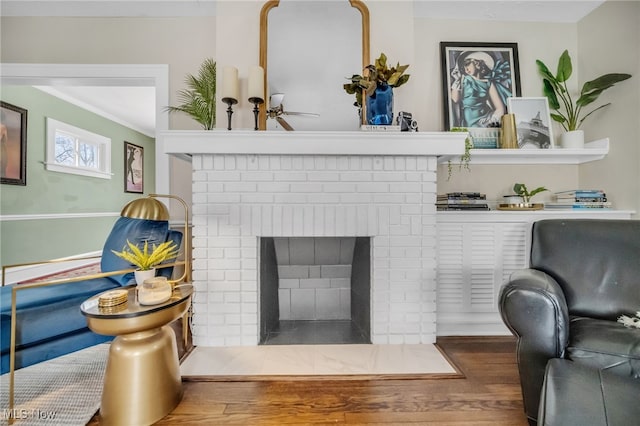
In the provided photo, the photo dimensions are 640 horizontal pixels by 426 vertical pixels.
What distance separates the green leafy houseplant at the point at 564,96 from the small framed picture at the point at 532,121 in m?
0.10

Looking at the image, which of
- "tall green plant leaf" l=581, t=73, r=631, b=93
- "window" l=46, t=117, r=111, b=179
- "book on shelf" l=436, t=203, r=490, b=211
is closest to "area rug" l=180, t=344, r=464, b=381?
"book on shelf" l=436, t=203, r=490, b=211

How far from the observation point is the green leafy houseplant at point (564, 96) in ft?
7.55

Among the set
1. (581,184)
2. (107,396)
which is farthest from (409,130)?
(107,396)

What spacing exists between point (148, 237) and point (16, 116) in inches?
127

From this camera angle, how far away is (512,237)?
83.5 inches

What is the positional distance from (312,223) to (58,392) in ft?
5.15

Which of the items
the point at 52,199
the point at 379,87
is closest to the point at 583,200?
the point at 379,87

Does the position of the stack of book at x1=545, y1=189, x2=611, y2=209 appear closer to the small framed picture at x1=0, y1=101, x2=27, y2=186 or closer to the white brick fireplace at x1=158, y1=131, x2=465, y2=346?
the white brick fireplace at x1=158, y1=131, x2=465, y2=346

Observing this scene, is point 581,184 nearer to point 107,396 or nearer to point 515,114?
point 515,114

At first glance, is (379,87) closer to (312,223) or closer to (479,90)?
(312,223)

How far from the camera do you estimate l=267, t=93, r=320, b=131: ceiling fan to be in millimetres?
2104

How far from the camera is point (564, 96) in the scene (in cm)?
250

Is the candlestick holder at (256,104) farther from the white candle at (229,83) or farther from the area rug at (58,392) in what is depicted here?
the area rug at (58,392)

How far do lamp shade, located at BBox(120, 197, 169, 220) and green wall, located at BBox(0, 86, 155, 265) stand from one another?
2.92m
